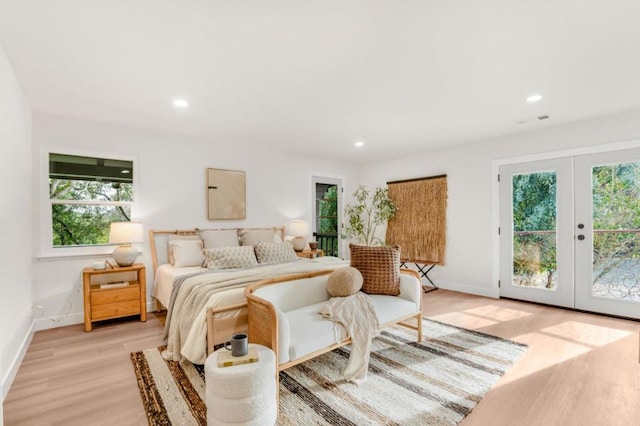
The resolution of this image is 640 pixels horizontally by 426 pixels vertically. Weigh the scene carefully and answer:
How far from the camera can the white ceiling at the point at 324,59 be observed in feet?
5.84

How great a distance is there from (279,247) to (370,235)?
2.78 m

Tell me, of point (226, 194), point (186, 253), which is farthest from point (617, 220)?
point (186, 253)

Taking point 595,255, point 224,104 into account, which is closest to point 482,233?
point 595,255

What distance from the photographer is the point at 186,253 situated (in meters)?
3.77

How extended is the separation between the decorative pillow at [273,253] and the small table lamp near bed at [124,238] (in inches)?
55.2

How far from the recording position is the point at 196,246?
391 centimetres

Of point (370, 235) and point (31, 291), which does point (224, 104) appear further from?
point (370, 235)

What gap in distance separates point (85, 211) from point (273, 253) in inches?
89.5

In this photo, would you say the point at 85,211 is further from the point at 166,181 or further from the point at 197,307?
the point at 197,307

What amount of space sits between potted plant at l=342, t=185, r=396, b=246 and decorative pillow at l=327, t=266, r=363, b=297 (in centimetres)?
340

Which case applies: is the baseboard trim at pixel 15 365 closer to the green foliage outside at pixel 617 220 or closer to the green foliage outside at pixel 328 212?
the green foliage outside at pixel 328 212

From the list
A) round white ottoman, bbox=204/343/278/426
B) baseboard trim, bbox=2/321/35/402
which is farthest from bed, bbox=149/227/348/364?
baseboard trim, bbox=2/321/35/402

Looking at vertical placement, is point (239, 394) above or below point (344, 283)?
below

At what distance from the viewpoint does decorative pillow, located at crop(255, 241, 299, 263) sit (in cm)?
397
